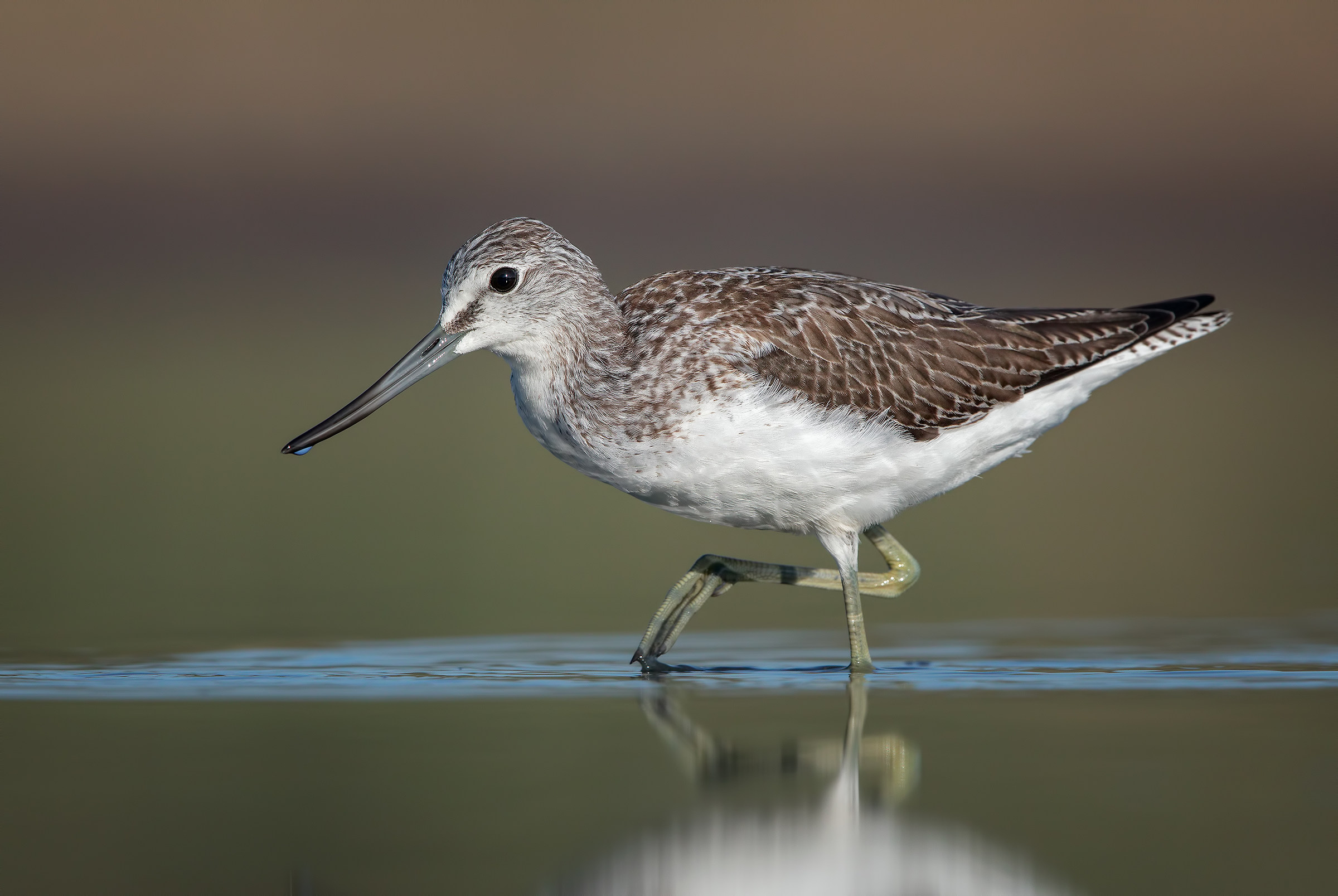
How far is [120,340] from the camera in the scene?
76.7 feet

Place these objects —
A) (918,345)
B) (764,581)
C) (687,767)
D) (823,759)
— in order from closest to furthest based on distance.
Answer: (687,767), (823,759), (918,345), (764,581)

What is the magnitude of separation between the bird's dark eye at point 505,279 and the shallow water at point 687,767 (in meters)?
1.86

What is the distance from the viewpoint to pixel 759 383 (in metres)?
9.21

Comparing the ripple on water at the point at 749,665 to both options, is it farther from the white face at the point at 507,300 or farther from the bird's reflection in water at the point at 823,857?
the bird's reflection in water at the point at 823,857

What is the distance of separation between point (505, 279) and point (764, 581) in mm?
2143

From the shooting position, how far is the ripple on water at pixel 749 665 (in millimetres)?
8781

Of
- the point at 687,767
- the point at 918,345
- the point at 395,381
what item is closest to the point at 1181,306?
the point at 918,345

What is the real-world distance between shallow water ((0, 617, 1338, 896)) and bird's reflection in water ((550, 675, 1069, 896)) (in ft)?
0.04

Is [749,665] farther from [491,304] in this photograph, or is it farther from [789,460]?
[491,304]

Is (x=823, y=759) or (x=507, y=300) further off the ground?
(x=507, y=300)

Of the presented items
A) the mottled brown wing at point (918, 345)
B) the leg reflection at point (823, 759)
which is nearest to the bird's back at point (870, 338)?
the mottled brown wing at point (918, 345)

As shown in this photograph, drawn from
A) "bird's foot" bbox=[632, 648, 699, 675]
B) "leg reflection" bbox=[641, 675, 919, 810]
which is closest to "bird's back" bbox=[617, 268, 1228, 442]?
"bird's foot" bbox=[632, 648, 699, 675]

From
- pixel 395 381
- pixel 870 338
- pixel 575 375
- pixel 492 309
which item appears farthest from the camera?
pixel 870 338

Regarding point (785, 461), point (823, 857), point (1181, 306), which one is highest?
point (1181, 306)
